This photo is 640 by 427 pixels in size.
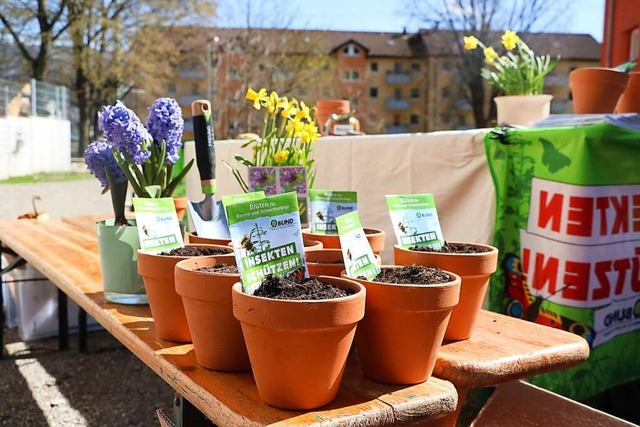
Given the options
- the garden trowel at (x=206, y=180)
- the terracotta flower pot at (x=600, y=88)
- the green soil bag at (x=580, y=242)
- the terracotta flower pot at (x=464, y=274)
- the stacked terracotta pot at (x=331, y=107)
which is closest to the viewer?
the terracotta flower pot at (x=464, y=274)

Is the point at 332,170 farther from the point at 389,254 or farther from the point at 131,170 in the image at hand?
the point at 131,170

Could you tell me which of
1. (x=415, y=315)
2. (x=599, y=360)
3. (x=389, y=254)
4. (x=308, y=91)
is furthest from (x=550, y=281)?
(x=308, y=91)

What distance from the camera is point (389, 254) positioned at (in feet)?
7.41

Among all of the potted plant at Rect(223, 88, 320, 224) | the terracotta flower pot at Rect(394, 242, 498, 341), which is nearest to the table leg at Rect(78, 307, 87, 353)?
the potted plant at Rect(223, 88, 320, 224)

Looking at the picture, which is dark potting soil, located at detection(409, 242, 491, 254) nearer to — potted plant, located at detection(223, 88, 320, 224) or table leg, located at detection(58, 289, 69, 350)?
potted plant, located at detection(223, 88, 320, 224)

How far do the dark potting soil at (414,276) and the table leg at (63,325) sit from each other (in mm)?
2385

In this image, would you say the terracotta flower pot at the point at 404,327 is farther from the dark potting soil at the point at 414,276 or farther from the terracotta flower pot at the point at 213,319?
the terracotta flower pot at the point at 213,319

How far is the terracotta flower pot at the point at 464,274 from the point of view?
2.94 feet

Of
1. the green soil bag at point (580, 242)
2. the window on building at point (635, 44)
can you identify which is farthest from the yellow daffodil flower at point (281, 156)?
the window on building at point (635, 44)

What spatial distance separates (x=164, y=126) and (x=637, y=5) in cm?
927

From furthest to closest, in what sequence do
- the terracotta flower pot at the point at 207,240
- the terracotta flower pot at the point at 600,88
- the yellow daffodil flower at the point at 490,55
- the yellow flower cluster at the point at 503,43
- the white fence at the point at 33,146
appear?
1. the white fence at the point at 33,146
2. the yellow daffodil flower at the point at 490,55
3. the yellow flower cluster at the point at 503,43
4. the terracotta flower pot at the point at 600,88
5. the terracotta flower pot at the point at 207,240

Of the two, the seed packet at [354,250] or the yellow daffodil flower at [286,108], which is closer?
the seed packet at [354,250]

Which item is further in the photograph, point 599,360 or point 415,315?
point 599,360

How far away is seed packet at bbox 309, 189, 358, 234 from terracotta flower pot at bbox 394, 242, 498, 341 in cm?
25
